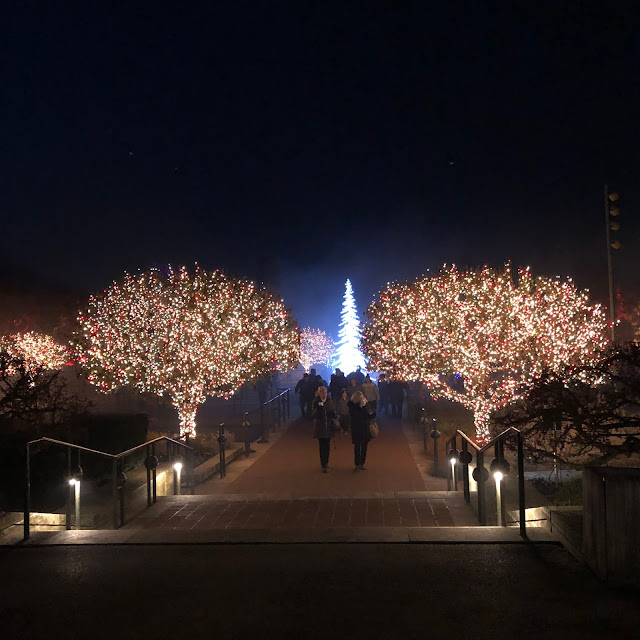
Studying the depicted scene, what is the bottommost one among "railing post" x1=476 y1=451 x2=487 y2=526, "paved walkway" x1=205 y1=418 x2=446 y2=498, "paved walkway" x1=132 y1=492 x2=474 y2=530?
"paved walkway" x1=205 y1=418 x2=446 y2=498

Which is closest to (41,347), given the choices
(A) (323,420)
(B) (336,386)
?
(B) (336,386)

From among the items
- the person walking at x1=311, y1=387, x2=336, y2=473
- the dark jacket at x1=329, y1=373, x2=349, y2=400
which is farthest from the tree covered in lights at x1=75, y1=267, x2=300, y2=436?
the person walking at x1=311, y1=387, x2=336, y2=473

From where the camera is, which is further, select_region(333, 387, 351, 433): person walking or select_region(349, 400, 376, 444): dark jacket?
select_region(333, 387, 351, 433): person walking

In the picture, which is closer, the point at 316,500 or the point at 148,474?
the point at 148,474

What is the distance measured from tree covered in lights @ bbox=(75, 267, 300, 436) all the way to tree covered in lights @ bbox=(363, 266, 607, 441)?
468 centimetres

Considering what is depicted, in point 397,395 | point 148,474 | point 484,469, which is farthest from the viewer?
point 397,395

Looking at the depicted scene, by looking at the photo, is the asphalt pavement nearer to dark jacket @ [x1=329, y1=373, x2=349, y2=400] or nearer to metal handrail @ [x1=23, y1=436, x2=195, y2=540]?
metal handrail @ [x1=23, y1=436, x2=195, y2=540]

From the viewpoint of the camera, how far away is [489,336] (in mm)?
17328

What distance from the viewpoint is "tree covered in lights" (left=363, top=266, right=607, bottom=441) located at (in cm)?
1705

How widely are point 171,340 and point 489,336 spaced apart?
7.80 m

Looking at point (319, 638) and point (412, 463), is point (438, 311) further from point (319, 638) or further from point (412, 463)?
point (319, 638)

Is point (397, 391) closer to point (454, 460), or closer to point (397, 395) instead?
point (397, 395)

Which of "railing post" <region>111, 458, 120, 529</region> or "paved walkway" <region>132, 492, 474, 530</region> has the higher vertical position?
"railing post" <region>111, 458, 120, 529</region>

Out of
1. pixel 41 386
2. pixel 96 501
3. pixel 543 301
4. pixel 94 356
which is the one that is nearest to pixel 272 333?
pixel 94 356
